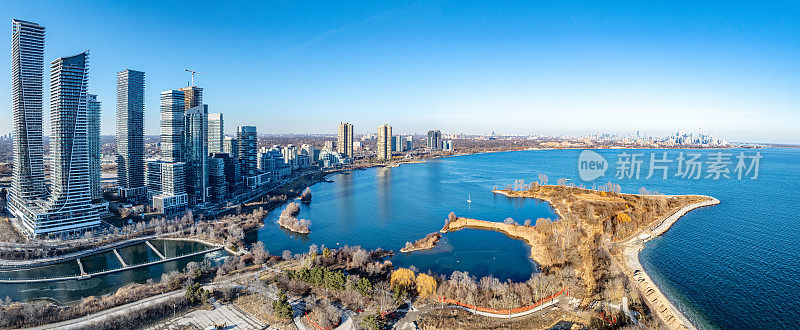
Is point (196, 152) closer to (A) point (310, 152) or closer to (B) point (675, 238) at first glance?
(A) point (310, 152)

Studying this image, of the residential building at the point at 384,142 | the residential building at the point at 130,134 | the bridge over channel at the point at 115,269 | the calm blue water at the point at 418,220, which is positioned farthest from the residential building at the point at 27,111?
the residential building at the point at 384,142

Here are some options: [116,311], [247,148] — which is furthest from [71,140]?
[247,148]

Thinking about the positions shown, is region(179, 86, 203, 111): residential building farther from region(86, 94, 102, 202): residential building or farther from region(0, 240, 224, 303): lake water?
region(0, 240, 224, 303): lake water

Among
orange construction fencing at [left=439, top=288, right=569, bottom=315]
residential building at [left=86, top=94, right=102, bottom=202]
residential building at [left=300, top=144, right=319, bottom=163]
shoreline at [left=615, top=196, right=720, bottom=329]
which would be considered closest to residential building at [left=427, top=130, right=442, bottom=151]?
residential building at [left=300, top=144, right=319, bottom=163]

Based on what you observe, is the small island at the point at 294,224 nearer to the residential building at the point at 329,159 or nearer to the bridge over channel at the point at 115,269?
the bridge over channel at the point at 115,269

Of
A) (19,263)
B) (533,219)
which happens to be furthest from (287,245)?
(533,219)

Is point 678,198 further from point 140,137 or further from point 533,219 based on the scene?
point 140,137
